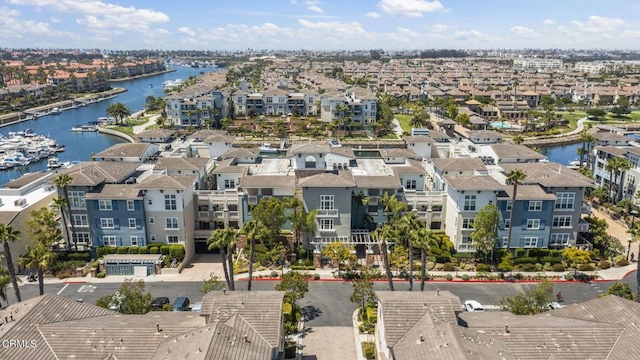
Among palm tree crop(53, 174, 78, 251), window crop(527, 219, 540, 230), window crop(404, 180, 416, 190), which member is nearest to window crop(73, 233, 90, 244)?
palm tree crop(53, 174, 78, 251)

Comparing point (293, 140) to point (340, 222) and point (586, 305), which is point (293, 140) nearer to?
point (340, 222)

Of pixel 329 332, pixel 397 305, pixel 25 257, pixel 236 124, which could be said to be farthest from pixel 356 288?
pixel 236 124

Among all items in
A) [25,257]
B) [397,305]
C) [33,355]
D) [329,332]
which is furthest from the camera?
[25,257]

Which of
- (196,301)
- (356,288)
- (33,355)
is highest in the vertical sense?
(33,355)

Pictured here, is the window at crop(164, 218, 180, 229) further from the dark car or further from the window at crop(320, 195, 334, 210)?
the window at crop(320, 195, 334, 210)

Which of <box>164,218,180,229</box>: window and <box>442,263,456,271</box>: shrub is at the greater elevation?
<box>164,218,180,229</box>: window

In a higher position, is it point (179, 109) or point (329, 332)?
point (179, 109)
